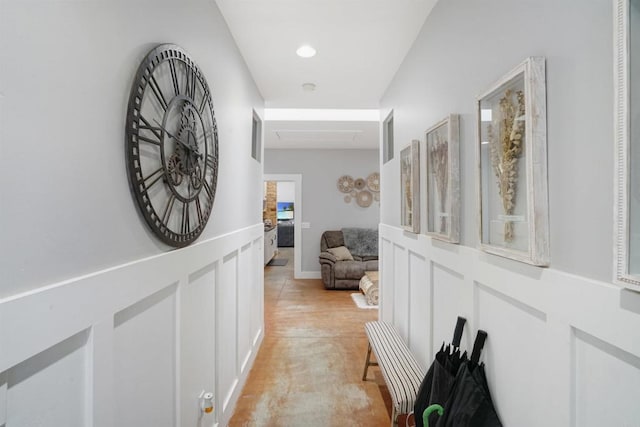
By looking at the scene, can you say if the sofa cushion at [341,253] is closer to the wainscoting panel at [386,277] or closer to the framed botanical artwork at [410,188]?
the wainscoting panel at [386,277]

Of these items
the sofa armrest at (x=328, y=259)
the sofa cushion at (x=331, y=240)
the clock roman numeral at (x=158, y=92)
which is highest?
the clock roman numeral at (x=158, y=92)

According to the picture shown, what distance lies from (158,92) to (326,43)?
1446mm

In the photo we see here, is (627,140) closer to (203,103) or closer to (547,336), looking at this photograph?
(547,336)

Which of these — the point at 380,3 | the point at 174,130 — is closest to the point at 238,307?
the point at 174,130

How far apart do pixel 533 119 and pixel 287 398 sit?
7.39 feet

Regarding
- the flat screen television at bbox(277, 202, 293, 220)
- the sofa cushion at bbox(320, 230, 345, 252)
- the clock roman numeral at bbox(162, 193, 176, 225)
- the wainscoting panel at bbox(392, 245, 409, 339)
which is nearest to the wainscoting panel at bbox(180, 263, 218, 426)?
the clock roman numeral at bbox(162, 193, 176, 225)

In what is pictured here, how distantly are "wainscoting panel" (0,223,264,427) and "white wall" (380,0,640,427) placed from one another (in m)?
1.23

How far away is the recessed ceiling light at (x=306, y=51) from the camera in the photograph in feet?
7.25

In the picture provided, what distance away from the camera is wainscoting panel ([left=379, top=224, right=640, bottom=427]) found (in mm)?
699

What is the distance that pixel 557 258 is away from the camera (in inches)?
34.4

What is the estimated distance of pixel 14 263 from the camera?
59 cm

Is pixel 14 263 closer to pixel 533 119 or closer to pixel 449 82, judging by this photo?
pixel 533 119

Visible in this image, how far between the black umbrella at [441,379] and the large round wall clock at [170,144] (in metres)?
1.23

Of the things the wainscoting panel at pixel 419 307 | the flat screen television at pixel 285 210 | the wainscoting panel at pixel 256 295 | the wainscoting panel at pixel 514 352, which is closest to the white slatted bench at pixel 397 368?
the wainscoting panel at pixel 419 307
